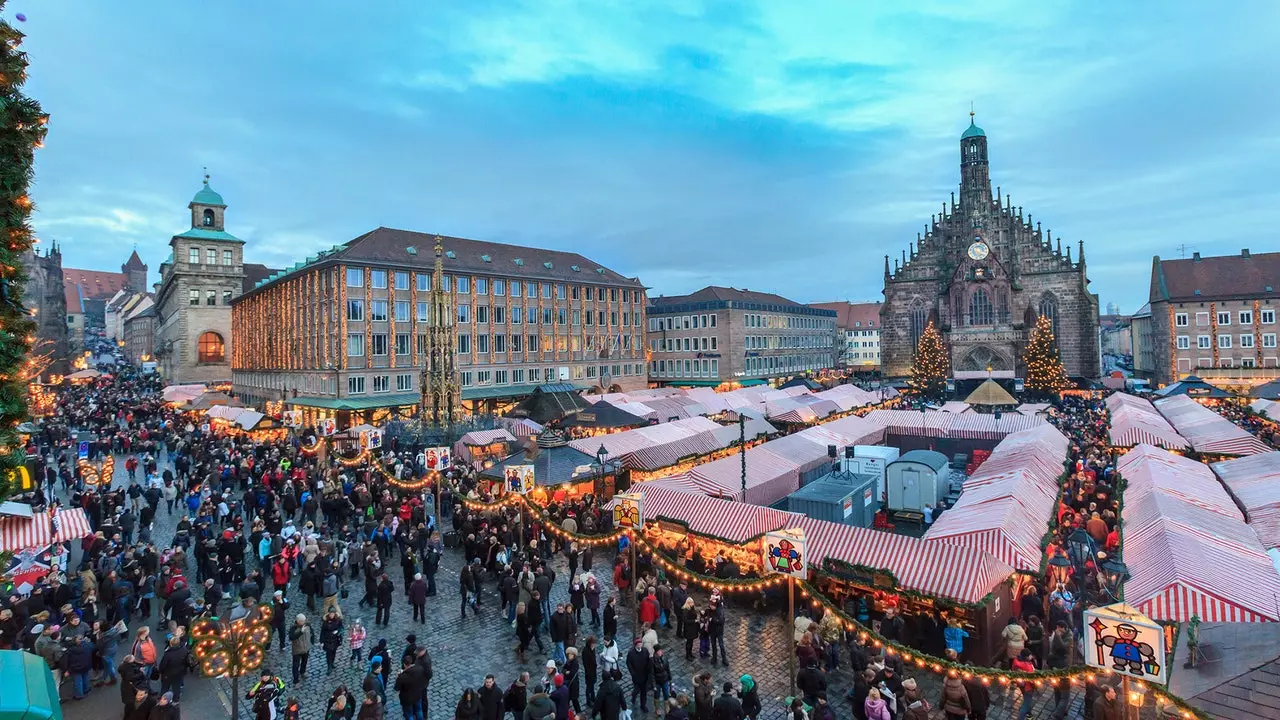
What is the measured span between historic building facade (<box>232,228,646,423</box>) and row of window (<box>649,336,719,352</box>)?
759 centimetres

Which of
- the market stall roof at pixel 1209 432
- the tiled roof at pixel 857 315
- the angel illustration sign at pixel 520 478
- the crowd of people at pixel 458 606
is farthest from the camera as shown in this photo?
the tiled roof at pixel 857 315

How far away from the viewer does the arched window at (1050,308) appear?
216 feet

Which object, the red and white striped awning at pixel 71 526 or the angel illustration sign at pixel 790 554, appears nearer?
the angel illustration sign at pixel 790 554

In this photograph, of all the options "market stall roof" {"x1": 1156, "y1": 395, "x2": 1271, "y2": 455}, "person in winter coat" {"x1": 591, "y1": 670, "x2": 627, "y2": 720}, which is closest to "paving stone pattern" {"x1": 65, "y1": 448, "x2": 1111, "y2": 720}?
"person in winter coat" {"x1": 591, "y1": 670, "x2": 627, "y2": 720}

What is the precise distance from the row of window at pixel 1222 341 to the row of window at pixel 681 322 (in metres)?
48.4

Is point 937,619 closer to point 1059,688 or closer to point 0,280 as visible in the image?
point 1059,688

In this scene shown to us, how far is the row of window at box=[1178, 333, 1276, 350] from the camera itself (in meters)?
60.4

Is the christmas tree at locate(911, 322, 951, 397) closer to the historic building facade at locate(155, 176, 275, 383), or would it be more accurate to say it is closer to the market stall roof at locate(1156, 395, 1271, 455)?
the market stall roof at locate(1156, 395, 1271, 455)

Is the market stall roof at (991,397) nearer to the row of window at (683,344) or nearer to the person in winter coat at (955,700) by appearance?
the row of window at (683,344)

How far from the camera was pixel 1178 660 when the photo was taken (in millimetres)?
9812

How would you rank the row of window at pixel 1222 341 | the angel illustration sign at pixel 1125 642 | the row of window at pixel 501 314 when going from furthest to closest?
the row of window at pixel 1222 341 < the row of window at pixel 501 314 < the angel illustration sign at pixel 1125 642

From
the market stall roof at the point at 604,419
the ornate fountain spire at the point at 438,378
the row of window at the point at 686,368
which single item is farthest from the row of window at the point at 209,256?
the market stall roof at the point at 604,419

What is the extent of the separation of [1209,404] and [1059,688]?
45815 millimetres

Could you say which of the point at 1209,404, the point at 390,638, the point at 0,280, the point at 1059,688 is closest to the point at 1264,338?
the point at 1209,404
